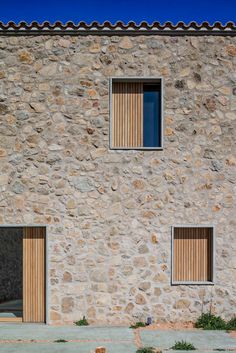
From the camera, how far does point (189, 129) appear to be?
9.63 meters

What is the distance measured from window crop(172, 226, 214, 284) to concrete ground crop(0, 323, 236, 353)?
121 cm

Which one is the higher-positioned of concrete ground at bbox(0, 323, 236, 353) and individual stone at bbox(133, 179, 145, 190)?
individual stone at bbox(133, 179, 145, 190)

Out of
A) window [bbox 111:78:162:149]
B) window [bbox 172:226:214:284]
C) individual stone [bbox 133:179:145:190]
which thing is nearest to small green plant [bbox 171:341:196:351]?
window [bbox 172:226:214:284]

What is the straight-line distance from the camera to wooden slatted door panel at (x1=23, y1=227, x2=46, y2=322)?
952 centimetres

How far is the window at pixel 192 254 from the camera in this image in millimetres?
A: 9570

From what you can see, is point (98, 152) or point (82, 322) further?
point (98, 152)

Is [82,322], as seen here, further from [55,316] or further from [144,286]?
[144,286]

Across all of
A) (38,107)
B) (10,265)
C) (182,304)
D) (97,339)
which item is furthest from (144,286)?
(10,265)

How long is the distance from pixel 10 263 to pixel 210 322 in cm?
808

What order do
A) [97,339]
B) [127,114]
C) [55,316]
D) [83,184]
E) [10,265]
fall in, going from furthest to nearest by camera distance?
[10,265], [127,114], [83,184], [55,316], [97,339]

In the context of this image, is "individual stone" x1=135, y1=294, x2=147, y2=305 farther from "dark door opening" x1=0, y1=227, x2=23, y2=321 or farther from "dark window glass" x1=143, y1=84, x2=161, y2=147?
"dark door opening" x1=0, y1=227, x2=23, y2=321

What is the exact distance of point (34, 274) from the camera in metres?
9.55

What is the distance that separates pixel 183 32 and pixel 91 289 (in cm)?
→ 621

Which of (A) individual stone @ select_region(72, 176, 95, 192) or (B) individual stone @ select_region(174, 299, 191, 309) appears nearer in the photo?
(B) individual stone @ select_region(174, 299, 191, 309)
